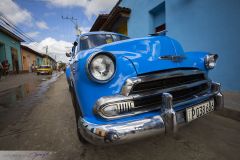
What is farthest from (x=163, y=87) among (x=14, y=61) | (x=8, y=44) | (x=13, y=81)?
(x=14, y=61)

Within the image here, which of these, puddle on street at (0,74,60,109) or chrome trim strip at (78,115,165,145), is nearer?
chrome trim strip at (78,115,165,145)

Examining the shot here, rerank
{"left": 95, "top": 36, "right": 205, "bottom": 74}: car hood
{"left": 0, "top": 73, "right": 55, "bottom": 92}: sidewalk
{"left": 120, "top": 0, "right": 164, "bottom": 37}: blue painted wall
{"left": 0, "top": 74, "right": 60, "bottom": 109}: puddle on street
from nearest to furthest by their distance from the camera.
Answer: {"left": 95, "top": 36, "right": 205, "bottom": 74}: car hood < {"left": 0, "top": 74, "right": 60, "bottom": 109}: puddle on street < {"left": 120, "top": 0, "right": 164, "bottom": 37}: blue painted wall < {"left": 0, "top": 73, "right": 55, "bottom": 92}: sidewalk

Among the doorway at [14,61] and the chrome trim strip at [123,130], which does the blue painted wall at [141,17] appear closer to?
the chrome trim strip at [123,130]

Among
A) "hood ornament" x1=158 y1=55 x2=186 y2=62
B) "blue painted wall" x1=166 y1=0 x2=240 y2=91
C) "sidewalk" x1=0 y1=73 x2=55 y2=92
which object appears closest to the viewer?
"hood ornament" x1=158 y1=55 x2=186 y2=62

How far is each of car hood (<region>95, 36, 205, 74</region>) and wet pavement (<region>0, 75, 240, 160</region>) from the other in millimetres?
671

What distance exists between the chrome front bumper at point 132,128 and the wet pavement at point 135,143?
0.31m

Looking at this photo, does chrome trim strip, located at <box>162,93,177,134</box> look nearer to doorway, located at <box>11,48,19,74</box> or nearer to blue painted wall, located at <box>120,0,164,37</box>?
blue painted wall, located at <box>120,0,164,37</box>

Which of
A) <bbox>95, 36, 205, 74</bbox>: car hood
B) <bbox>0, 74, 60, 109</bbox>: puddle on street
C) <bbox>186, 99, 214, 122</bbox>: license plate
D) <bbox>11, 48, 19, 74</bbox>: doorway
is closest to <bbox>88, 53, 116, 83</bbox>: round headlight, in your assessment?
<bbox>95, 36, 205, 74</bbox>: car hood

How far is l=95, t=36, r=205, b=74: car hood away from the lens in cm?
152

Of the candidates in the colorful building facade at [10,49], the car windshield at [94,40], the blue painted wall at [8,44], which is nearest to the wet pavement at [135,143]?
the car windshield at [94,40]

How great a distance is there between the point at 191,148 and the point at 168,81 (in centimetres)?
85

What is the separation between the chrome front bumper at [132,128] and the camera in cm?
122

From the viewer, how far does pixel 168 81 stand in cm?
161

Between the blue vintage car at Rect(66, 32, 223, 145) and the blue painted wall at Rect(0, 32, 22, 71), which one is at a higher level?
the blue painted wall at Rect(0, 32, 22, 71)
